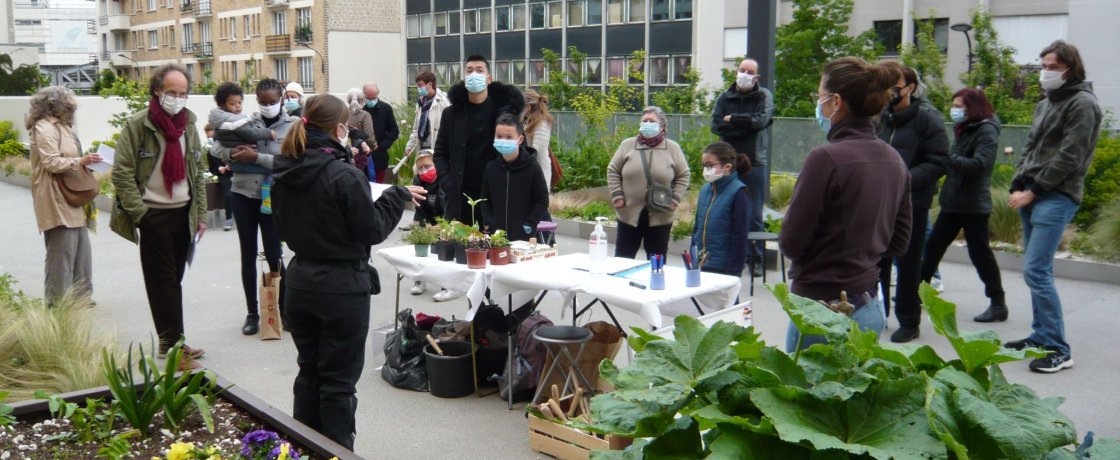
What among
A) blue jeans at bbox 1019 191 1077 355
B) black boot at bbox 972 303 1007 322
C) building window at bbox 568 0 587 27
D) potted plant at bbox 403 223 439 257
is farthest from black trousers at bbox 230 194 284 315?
building window at bbox 568 0 587 27

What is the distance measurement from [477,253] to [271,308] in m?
2.26

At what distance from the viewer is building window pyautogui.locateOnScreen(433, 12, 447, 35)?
218 feet

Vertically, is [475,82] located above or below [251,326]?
above

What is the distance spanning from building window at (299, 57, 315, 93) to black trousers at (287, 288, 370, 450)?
6587 cm

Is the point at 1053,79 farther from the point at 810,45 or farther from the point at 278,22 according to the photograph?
the point at 278,22

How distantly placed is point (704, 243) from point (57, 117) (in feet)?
16.1

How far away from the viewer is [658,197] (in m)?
7.77

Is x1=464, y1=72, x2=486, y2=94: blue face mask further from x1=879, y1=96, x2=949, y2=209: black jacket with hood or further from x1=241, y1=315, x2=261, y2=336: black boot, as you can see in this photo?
x1=879, y1=96, x2=949, y2=209: black jacket with hood

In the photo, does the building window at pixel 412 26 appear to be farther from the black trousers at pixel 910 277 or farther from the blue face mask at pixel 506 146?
the black trousers at pixel 910 277

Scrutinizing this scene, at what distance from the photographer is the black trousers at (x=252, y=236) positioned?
7570mm

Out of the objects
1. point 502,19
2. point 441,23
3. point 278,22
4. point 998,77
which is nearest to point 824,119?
point 998,77

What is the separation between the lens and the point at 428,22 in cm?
6762

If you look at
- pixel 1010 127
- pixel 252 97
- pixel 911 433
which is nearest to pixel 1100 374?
pixel 911 433

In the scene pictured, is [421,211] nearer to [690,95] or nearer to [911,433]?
[911,433]
